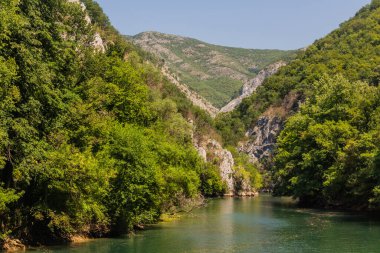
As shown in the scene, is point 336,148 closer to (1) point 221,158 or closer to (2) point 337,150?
(2) point 337,150

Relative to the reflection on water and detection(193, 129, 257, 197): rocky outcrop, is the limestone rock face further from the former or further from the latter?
detection(193, 129, 257, 197): rocky outcrop

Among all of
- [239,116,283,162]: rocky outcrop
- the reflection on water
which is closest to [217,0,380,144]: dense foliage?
[239,116,283,162]: rocky outcrop

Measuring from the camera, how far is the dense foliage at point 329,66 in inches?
5162

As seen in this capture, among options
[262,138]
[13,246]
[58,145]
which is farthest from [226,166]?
[13,246]

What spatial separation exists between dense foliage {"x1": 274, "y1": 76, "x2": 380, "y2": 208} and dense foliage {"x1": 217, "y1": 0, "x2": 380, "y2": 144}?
44719 mm

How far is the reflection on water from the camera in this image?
112 ft

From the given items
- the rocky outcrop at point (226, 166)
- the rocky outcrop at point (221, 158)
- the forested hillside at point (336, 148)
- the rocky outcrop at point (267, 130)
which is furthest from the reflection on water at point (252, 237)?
the rocky outcrop at point (267, 130)

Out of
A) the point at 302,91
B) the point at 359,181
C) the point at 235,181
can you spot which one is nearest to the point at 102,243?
the point at 359,181

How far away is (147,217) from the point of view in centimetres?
4300

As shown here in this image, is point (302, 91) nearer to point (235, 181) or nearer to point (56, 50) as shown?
point (235, 181)

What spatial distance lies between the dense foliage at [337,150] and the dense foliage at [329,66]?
4472 centimetres

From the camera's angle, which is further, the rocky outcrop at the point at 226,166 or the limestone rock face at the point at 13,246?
the rocky outcrop at the point at 226,166

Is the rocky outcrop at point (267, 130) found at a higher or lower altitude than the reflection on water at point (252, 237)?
higher

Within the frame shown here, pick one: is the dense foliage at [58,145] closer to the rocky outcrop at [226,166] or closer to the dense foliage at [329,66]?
the rocky outcrop at [226,166]
